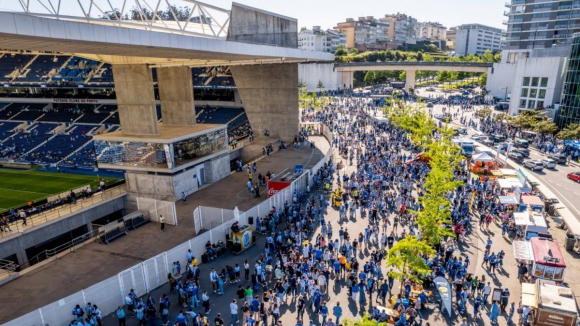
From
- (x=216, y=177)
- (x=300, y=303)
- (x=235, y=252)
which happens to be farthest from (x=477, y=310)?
(x=216, y=177)

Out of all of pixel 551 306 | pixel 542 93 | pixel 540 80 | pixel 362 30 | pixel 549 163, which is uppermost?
pixel 362 30

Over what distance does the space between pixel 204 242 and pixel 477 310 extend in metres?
11.4

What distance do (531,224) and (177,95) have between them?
80.6 ft

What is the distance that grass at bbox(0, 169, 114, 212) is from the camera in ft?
91.7

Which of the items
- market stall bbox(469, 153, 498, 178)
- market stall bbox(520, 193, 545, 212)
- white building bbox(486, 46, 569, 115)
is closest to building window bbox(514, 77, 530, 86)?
white building bbox(486, 46, 569, 115)

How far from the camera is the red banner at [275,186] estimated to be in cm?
2303

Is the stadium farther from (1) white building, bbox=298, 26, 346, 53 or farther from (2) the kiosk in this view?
(1) white building, bbox=298, 26, 346, 53

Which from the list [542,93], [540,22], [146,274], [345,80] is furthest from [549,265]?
[345,80]

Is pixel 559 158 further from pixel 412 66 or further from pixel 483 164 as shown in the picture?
pixel 412 66

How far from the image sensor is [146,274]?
14516 millimetres

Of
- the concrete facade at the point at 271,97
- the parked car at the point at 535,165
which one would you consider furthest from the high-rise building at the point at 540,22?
the concrete facade at the point at 271,97

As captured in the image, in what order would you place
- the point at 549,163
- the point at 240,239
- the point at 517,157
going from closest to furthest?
the point at 240,239, the point at 549,163, the point at 517,157

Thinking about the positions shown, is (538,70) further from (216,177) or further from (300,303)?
(300,303)

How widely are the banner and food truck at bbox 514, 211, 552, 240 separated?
278 inches
